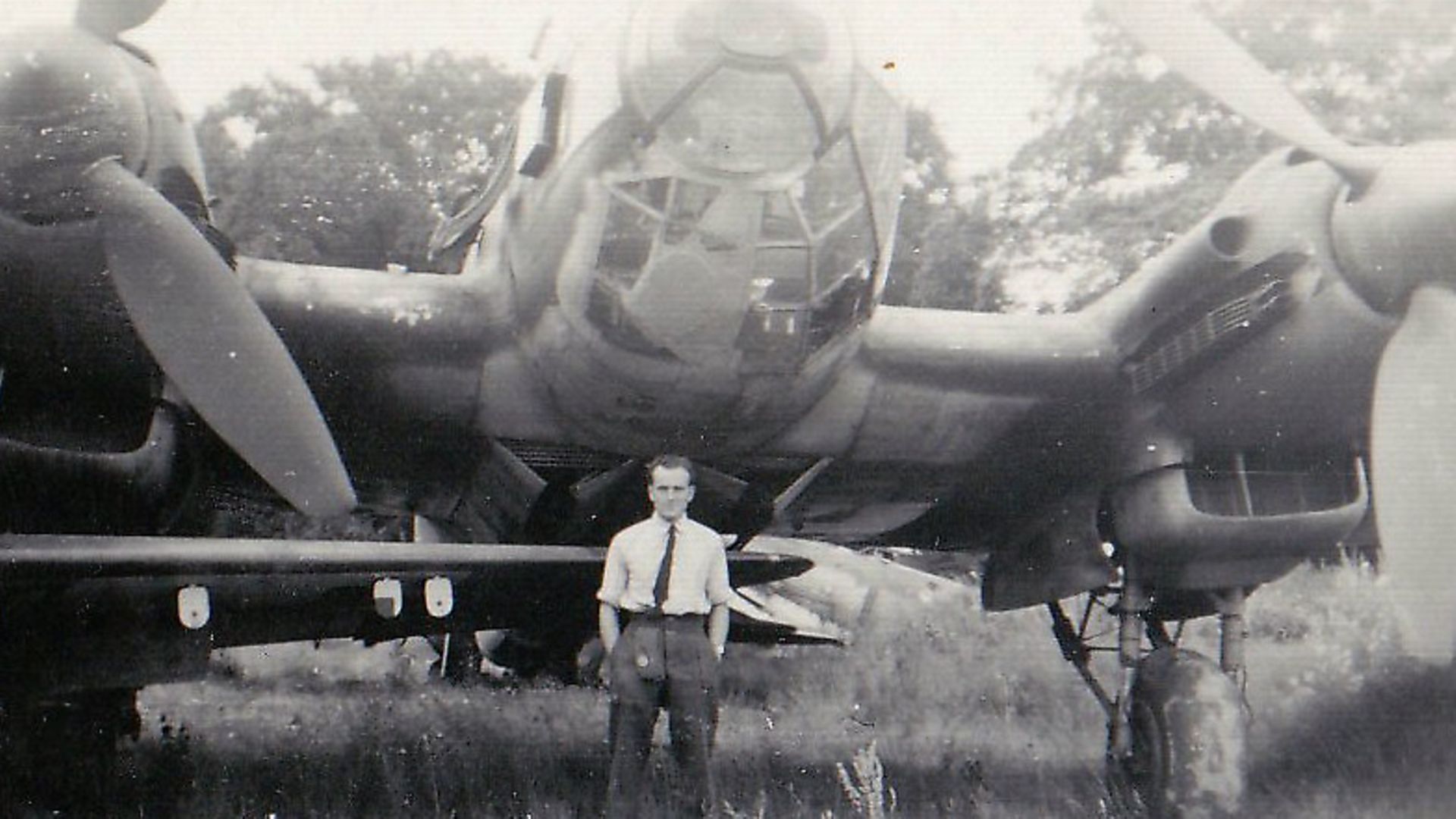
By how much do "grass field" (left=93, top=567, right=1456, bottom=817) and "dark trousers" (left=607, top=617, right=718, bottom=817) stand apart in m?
0.96

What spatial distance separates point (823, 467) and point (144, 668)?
104 inches

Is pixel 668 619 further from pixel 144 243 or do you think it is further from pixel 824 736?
pixel 824 736

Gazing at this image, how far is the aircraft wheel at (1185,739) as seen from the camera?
5.51m

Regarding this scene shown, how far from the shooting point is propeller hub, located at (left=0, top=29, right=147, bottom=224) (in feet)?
13.8

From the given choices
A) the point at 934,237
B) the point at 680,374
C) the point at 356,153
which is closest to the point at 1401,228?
the point at 680,374

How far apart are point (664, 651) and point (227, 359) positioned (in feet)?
5.70

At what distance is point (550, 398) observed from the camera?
5203 millimetres

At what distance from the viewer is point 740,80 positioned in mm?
4082

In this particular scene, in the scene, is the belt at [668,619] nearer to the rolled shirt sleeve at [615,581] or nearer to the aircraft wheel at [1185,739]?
the rolled shirt sleeve at [615,581]

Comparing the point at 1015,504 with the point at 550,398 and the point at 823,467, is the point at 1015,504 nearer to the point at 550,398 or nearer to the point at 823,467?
the point at 823,467

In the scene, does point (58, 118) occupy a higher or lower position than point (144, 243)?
higher

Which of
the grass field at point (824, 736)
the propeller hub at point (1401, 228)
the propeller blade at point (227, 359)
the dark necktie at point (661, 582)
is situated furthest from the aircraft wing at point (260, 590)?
the propeller hub at point (1401, 228)

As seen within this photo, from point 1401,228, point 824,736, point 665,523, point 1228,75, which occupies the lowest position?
point 824,736

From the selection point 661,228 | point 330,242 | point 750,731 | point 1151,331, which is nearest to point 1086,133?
point 330,242
